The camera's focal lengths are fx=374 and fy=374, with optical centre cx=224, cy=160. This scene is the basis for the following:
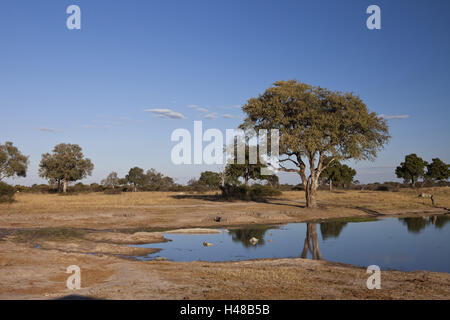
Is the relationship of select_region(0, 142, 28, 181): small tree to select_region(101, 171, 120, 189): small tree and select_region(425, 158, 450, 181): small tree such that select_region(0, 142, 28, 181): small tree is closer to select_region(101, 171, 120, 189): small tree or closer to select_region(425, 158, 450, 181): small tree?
select_region(101, 171, 120, 189): small tree

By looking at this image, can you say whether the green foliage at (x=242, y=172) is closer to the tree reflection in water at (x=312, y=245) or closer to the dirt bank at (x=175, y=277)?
the tree reflection in water at (x=312, y=245)

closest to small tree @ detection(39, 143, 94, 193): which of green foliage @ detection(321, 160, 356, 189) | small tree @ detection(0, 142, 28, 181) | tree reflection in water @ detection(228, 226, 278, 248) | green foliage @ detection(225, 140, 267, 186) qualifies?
small tree @ detection(0, 142, 28, 181)

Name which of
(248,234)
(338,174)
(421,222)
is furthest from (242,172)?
(248,234)

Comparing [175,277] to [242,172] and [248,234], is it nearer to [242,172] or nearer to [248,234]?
[248,234]

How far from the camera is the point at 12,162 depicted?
76.8 meters

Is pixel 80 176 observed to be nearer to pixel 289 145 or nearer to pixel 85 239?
Result: pixel 289 145

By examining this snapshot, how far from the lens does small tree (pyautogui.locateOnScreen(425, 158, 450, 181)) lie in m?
86.8

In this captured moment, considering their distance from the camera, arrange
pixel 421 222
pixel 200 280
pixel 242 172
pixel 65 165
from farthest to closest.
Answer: pixel 65 165
pixel 242 172
pixel 421 222
pixel 200 280

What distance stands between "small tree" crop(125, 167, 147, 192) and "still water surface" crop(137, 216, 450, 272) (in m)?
100

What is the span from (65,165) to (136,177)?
1770 inches
